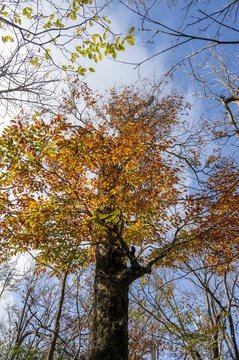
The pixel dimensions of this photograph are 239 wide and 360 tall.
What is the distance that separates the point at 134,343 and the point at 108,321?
954 cm

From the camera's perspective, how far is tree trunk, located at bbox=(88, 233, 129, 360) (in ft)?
12.8

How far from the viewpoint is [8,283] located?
14789 millimetres

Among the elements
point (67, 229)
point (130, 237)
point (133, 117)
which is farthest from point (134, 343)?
point (133, 117)

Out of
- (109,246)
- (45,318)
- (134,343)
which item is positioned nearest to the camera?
(109,246)

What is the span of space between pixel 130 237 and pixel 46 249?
2.55m

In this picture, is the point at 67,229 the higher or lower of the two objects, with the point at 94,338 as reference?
higher

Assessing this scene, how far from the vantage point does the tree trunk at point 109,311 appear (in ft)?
12.8

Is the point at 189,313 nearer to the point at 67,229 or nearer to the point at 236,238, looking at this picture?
the point at 236,238

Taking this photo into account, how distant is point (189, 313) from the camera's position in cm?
838

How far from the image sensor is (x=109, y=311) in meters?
4.37

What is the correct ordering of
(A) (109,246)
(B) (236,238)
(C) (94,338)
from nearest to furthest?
1. (C) (94,338)
2. (A) (109,246)
3. (B) (236,238)

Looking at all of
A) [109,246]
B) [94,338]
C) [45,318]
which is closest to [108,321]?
[94,338]

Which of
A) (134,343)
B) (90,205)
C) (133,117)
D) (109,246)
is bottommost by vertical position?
(134,343)

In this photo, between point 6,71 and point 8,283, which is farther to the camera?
point 8,283
